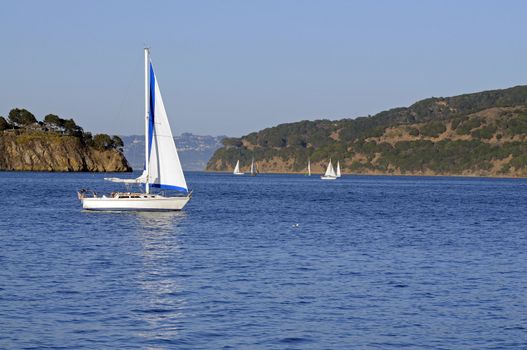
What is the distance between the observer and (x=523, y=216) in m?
82.3

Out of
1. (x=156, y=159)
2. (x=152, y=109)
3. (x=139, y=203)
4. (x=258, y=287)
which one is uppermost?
(x=152, y=109)

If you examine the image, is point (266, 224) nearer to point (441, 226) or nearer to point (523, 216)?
point (441, 226)

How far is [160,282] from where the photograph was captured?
3359 centimetres

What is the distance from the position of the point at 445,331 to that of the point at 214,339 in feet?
19.7

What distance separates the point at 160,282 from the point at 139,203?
35.2 m

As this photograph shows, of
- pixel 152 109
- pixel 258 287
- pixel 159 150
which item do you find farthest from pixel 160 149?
pixel 258 287

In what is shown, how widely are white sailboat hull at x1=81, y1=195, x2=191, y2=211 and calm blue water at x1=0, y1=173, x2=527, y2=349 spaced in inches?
256

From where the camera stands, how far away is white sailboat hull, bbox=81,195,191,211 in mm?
68250

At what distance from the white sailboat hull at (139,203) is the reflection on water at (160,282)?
310 inches

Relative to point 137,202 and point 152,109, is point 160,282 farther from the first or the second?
point 152,109

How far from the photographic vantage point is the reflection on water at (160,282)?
2560 cm

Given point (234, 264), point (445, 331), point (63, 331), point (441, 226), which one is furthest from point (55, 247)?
point (441, 226)

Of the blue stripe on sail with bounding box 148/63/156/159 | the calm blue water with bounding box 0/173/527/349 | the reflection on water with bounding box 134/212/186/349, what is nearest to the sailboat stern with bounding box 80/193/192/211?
the blue stripe on sail with bounding box 148/63/156/159

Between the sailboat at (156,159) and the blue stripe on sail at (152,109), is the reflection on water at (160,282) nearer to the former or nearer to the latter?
the sailboat at (156,159)
